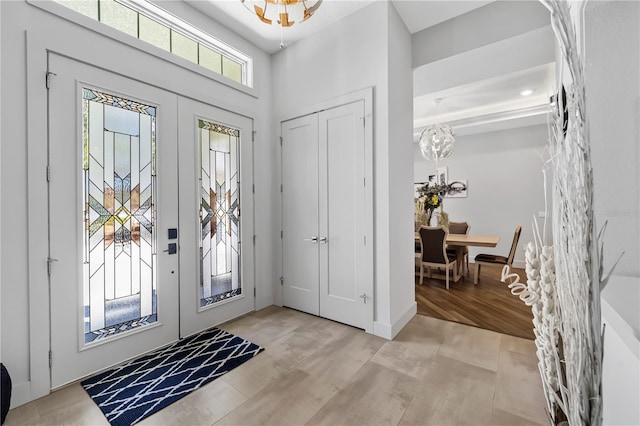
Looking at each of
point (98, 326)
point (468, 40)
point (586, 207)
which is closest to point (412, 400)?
point (586, 207)

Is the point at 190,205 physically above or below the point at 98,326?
above

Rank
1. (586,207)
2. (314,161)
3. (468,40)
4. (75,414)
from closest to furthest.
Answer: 1. (586,207)
2. (75,414)
3. (468,40)
4. (314,161)

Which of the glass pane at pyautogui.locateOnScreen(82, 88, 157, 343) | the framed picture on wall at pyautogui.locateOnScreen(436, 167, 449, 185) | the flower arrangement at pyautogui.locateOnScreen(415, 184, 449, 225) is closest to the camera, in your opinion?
the glass pane at pyautogui.locateOnScreen(82, 88, 157, 343)

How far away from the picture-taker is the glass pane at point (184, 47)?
111 inches

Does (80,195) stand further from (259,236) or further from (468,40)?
(468,40)

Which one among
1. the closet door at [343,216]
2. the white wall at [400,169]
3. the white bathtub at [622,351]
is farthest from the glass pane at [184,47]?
the white bathtub at [622,351]

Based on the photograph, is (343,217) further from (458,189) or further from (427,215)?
(458,189)

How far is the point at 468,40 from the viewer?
2.90 metres

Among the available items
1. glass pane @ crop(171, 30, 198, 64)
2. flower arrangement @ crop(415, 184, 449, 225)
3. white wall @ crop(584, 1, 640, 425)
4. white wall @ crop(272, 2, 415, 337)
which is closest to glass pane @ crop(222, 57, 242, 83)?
glass pane @ crop(171, 30, 198, 64)

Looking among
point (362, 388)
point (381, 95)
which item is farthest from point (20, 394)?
point (381, 95)

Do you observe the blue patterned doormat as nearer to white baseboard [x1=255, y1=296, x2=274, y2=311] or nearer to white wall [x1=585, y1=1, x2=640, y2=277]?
white baseboard [x1=255, y1=296, x2=274, y2=311]

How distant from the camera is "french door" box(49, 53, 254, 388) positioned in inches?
80.3

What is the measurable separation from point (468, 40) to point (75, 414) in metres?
4.58

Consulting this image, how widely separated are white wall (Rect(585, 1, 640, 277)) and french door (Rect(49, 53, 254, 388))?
3029 millimetres
